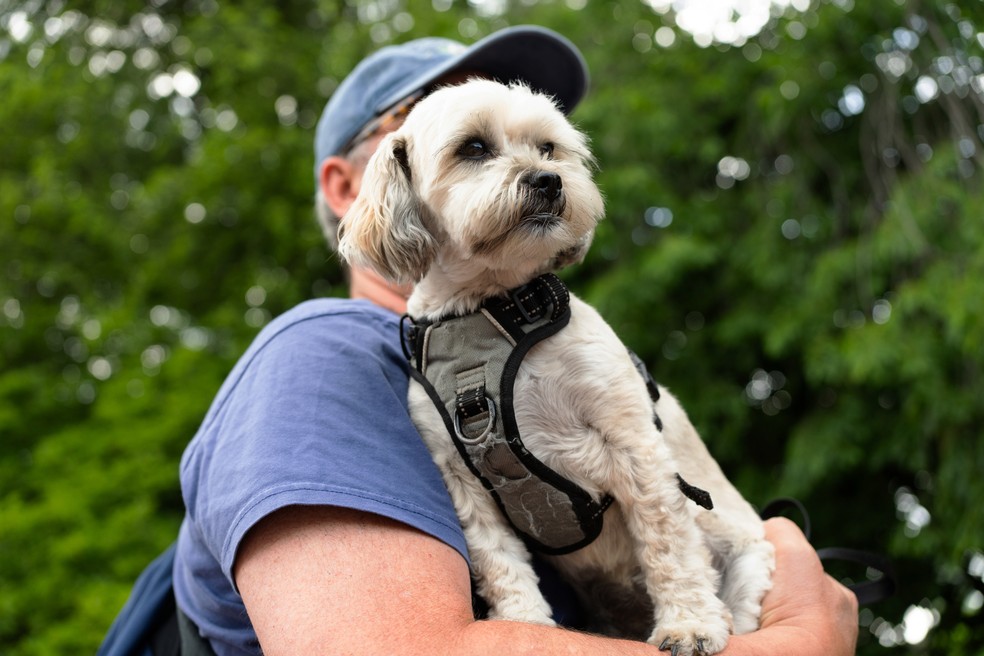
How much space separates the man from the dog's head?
23cm

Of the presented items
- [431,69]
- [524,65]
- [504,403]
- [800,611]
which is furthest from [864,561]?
[431,69]

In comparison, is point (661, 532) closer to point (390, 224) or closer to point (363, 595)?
point (363, 595)

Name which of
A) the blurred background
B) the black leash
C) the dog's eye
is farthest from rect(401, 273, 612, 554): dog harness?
the blurred background

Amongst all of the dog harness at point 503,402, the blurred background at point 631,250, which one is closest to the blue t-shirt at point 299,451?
the dog harness at point 503,402

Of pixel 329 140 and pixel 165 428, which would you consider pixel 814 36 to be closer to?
pixel 329 140

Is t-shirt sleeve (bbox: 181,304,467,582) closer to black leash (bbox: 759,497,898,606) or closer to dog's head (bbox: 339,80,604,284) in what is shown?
dog's head (bbox: 339,80,604,284)

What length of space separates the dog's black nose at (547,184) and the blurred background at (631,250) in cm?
280

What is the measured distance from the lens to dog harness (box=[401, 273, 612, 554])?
1.96m

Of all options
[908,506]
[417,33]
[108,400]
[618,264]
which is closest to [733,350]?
[618,264]

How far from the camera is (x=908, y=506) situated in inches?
233

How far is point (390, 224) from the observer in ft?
7.28

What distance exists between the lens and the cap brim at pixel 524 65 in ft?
8.91

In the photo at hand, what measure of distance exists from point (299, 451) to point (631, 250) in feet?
15.7

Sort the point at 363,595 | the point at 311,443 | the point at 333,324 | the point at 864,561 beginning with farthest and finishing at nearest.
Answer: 1. the point at 864,561
2. the point at 333,324
3. the point at 311,443
4. the point at 363,595
